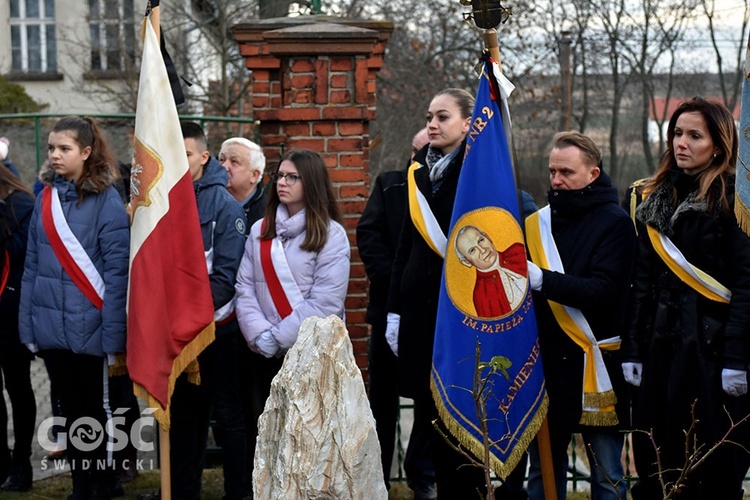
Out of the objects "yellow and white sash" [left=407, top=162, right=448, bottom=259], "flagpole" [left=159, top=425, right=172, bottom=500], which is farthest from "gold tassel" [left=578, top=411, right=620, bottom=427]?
"flagpole" [left=159, top=425, right=172, bottom=500]

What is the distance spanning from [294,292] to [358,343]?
928mm

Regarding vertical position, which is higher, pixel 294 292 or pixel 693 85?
pixel 693 85

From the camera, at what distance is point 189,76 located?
15.7m

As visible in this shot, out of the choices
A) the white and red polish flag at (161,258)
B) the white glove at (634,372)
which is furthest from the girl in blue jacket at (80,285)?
the white glove at (634,372)

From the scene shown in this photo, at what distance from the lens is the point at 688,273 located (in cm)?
411

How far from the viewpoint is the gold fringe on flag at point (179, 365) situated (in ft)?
15.8

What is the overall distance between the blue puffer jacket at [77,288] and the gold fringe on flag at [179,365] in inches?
10.8

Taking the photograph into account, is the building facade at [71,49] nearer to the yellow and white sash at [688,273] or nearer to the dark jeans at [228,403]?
the dark jeans at [228,403]

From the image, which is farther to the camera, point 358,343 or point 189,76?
point 189,76

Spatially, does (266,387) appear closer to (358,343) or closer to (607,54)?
(358,343)

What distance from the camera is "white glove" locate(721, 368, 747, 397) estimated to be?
13.0ft

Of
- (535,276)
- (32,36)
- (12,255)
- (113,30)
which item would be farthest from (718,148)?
(32,36)

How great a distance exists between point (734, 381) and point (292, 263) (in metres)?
2.14

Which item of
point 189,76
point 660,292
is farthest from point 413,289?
point 189,76
